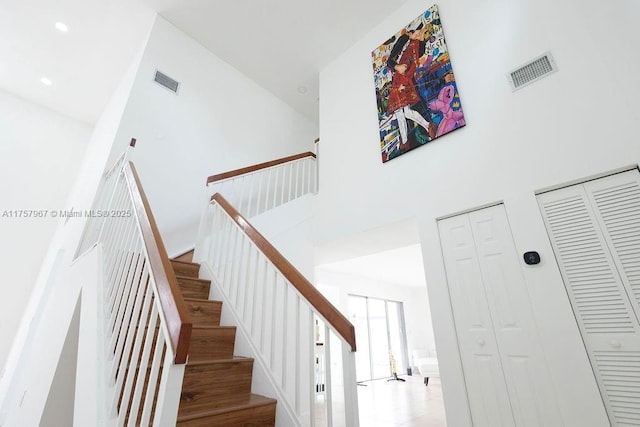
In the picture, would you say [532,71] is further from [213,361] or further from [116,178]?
[116,178]

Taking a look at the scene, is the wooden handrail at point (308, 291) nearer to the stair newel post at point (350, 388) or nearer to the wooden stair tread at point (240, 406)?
the stair newel post at point (350, 388)

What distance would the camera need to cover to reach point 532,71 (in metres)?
2.51

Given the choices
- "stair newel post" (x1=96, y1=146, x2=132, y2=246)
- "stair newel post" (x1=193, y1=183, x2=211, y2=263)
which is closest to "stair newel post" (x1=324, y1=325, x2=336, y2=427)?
"stair newel post" (x1=193, y1=183, x2=211, y2=263)

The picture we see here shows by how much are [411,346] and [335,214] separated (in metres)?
7.96

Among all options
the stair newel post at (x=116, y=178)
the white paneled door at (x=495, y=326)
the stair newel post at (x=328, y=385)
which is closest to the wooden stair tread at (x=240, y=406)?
the stair newel post at (x=328, y=385)

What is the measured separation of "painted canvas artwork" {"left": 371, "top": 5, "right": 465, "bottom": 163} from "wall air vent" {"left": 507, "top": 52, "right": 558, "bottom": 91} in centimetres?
47

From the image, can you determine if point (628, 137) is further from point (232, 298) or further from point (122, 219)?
point (122, 219)

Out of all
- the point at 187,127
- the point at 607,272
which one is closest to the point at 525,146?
the point at 607,272

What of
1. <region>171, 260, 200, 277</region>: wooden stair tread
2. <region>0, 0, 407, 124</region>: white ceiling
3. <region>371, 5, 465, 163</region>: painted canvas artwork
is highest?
<region>0, 0, 407, 124</region>: white ceiling

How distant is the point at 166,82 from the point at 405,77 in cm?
318

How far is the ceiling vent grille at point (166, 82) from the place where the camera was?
12.9 feet

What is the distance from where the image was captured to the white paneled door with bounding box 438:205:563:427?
2.02 m

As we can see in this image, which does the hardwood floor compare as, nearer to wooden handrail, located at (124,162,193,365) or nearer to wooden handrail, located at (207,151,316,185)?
wooden handrail, located at (207,151,316,185)

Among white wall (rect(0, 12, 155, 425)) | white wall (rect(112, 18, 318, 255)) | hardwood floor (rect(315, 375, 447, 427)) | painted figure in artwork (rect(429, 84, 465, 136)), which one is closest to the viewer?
white wall (rect(0, 12, 155, 425))
